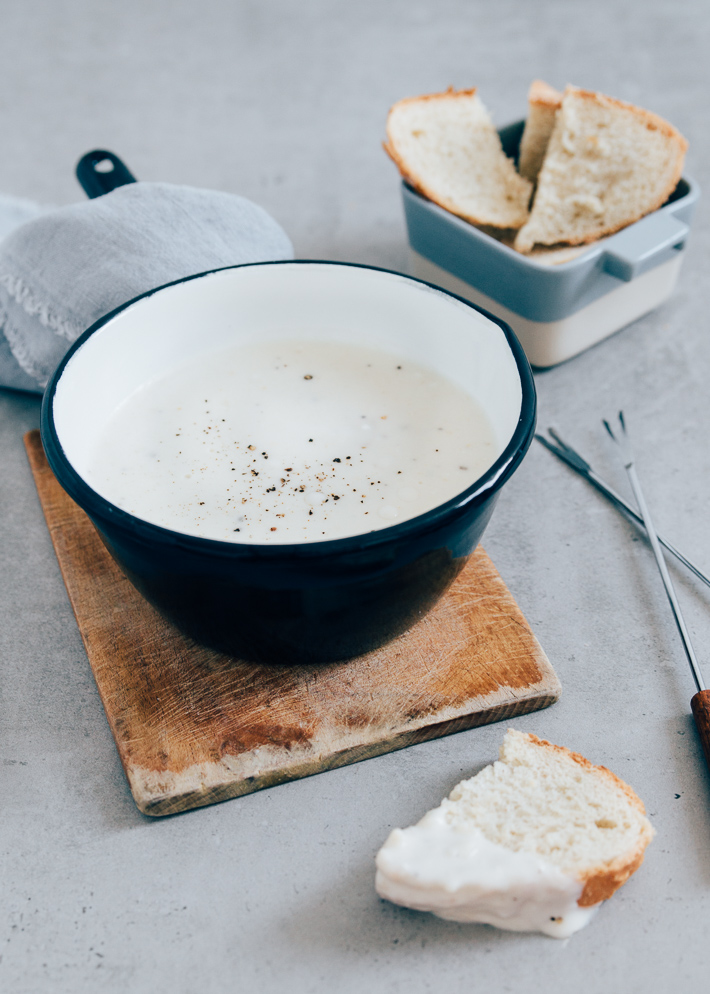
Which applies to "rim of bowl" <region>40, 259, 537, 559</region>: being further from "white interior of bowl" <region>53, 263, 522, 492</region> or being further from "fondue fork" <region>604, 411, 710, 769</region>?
"fondue fork" <region>604, 411, 710, 769</region>

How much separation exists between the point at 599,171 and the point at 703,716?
1.06 meters

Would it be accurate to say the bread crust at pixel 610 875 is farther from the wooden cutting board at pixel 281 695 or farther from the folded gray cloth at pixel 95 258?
A: the folded gray cloth at pixel 95 258

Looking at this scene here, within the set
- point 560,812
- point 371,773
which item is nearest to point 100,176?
point 371,773

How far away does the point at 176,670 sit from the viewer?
1075mm

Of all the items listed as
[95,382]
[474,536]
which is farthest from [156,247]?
[474,536]

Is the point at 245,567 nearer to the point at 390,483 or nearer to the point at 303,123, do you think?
the point at 390,483

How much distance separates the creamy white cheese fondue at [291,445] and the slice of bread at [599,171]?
1.93 feet

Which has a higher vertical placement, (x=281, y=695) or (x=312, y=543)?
(x=312, y=543)

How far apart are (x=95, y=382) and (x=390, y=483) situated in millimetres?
399

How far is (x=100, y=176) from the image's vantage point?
1.62 meters

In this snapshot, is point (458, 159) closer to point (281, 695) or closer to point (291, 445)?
point (291, 445)

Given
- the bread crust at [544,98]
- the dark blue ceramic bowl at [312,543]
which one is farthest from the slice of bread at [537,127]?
the dark blue ceramic bowl at [312,543]

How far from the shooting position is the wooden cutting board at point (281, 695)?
99cm

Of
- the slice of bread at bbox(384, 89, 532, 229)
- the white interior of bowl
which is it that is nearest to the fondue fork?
the white interior of bowl
